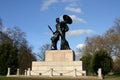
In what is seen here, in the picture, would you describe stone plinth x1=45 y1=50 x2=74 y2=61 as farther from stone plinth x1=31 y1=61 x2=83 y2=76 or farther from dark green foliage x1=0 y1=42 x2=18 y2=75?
dark green foliage x1=0 y1=42 x2=18 y2=75

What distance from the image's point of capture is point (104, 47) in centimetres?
6384

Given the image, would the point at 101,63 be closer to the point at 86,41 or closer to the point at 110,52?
the point at 110,52

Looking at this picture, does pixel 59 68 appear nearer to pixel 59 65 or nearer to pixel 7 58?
pixel 59 65

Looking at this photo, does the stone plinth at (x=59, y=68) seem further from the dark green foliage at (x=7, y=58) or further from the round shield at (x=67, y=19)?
the dark green foliage at (x=7, y=58)

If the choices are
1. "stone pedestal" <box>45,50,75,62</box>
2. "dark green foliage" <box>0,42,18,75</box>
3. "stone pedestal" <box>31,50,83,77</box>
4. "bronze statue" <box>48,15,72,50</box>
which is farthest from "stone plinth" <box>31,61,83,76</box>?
"dark green foliage" <box>0,42,18,75</box>

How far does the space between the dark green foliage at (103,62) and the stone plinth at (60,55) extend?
18297mm

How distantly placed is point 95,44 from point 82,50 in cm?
618

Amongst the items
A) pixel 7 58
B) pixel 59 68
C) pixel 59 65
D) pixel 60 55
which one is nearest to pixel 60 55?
pixel 60 55

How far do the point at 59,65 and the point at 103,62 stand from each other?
20205mm

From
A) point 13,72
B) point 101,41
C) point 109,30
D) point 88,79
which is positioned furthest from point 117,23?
point 88,79

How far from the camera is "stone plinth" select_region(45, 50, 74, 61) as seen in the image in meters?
36.6

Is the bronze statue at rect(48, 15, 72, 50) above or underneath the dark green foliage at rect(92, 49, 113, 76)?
above

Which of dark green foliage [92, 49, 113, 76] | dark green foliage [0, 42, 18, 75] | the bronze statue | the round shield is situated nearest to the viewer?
the bronze statue

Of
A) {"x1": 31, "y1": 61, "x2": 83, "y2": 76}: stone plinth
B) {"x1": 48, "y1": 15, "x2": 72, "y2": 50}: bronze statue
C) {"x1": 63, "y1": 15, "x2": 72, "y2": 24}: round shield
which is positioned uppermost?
{"x1": 63, "y1": 15, "x2": 72, "y2": 24}: round shield
